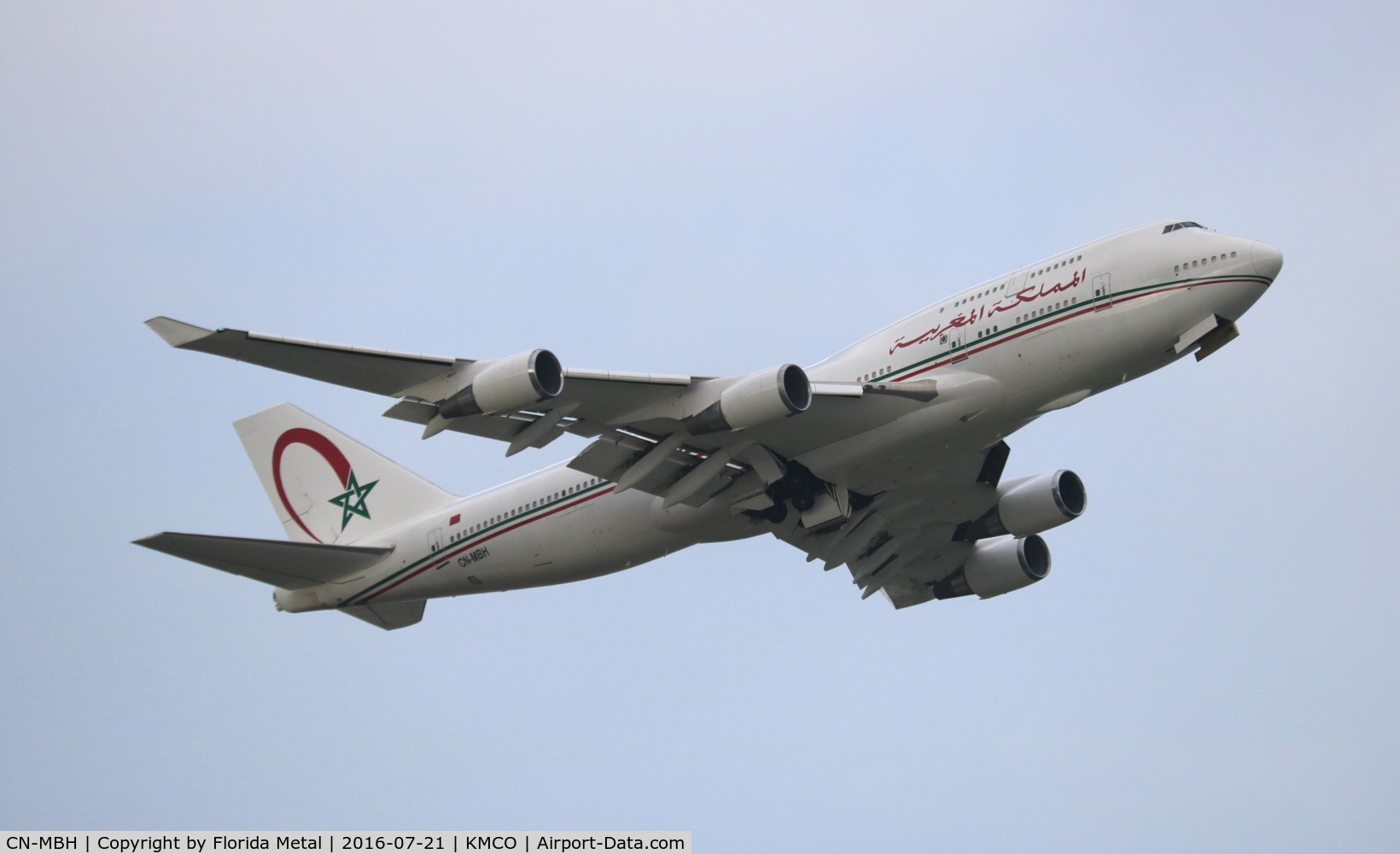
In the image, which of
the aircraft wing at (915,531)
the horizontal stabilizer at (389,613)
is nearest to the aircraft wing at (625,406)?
the aircraft wing at (915,531)

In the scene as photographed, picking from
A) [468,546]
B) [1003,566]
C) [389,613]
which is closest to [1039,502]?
[1003,566]

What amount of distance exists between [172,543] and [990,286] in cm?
1740

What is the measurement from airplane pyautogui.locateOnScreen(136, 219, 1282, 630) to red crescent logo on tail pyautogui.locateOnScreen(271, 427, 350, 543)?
1.69 meters

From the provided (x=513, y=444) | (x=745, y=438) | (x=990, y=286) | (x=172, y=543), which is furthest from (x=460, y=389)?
(x=990, y=286)

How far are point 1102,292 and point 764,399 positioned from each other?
6.64 m

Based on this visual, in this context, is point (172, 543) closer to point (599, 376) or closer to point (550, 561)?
point (550, 561)

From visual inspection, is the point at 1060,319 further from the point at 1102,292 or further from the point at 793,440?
the point at 793,440

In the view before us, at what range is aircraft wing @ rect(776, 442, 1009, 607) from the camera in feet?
105

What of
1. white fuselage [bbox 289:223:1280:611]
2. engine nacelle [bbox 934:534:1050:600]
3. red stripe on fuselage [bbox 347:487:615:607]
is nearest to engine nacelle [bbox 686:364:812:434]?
white fuselage [bbox 289:223:1280:611]

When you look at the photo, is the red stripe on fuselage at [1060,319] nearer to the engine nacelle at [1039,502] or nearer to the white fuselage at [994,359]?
the white fuselage at [994,359]

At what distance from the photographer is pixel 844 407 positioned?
1062 inches

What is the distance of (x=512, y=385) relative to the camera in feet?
80.1

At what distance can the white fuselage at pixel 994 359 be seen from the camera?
25.7 m

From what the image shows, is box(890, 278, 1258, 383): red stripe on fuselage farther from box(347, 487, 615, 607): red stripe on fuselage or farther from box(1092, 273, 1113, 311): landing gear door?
box(347, 487, 615, 607): red stripe on fuselage
